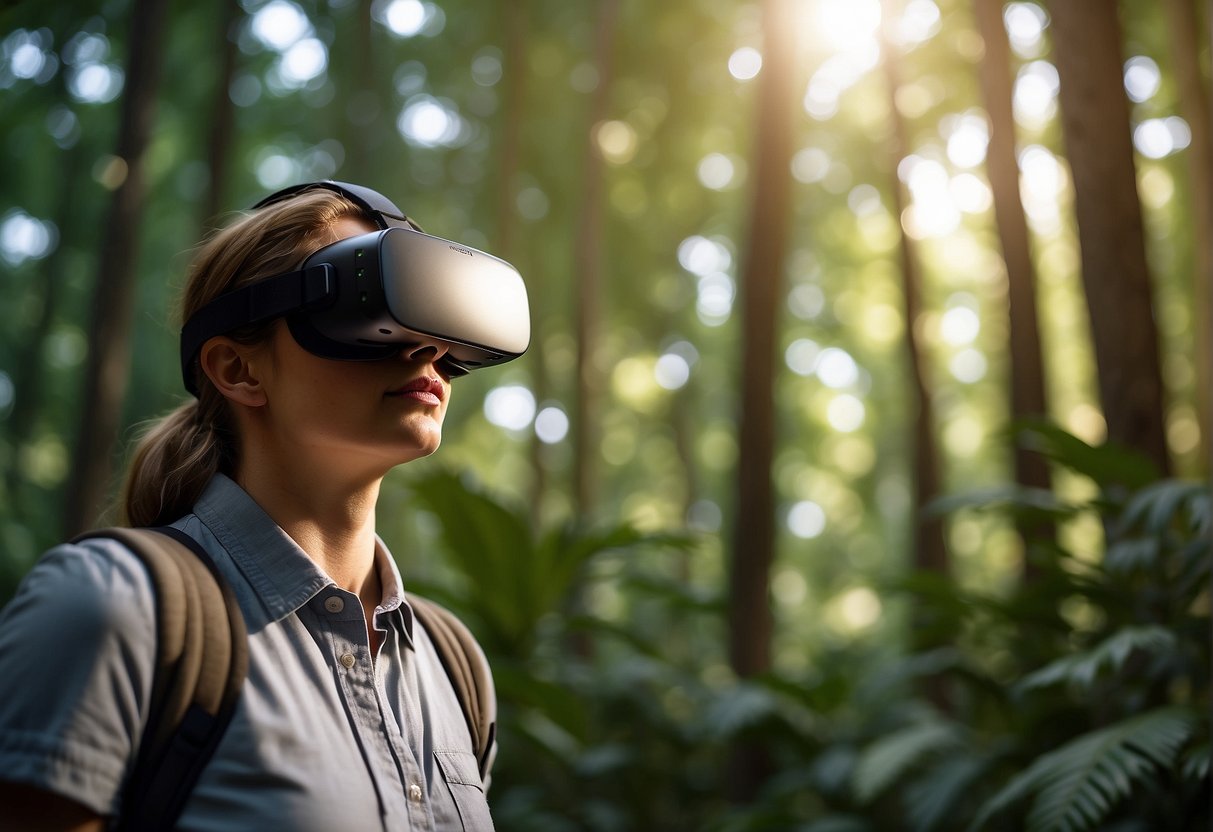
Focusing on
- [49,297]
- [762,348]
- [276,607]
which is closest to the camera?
[276,607]

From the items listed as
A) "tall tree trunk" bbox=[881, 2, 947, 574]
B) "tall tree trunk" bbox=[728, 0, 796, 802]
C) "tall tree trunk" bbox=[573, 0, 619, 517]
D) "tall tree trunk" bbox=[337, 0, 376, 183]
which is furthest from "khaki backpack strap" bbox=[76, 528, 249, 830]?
"tall tree trunk" bbox=[337, 0, 376, 183]

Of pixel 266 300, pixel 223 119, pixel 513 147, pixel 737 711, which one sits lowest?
pixel 737 711

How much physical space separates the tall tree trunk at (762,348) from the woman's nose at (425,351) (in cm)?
524

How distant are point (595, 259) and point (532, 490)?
9.36 ft

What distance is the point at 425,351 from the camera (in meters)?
1.66

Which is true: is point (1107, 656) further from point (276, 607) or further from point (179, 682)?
point (179, 682)

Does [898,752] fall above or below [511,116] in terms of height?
below

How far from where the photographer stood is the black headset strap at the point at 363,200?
1707 mm

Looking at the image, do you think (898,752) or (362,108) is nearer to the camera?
(898,752)

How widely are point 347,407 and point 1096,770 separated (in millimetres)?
2678

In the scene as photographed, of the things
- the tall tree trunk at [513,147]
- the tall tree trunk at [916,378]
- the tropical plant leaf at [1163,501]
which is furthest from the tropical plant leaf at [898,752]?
the tall tree trunk at [513,147]

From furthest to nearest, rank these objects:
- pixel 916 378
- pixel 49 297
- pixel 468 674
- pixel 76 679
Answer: pixel 49 297 → pixel 916 378 → pixel 468 674 → pixel 76 679

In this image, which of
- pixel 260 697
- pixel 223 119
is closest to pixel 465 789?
pixel 260 697

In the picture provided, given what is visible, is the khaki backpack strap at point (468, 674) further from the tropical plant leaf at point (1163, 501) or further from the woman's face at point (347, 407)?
the tropical plant leaf at point (1163, 501)
